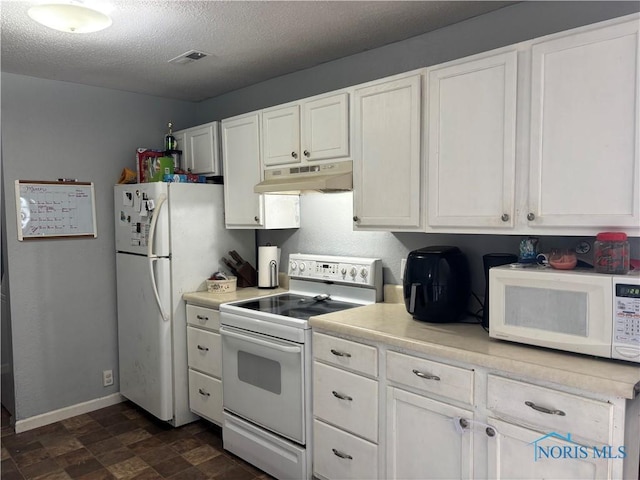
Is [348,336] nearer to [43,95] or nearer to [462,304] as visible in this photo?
[462,304]

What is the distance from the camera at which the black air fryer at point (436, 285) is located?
213cm

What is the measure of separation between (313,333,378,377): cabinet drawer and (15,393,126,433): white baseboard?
2.15 metres

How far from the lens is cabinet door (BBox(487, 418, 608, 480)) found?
1455 mm

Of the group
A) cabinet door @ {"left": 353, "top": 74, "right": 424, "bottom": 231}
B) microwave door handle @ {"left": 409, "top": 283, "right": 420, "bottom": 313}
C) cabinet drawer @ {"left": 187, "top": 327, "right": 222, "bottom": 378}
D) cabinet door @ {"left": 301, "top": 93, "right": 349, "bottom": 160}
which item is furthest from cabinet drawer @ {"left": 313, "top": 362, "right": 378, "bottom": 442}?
cabinet door @ {"left": 301, "top": 93, "right": 349, "bottom": 160}

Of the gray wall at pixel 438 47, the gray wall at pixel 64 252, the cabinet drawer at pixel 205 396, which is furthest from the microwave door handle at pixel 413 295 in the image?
the gray wall at pixel 64 252

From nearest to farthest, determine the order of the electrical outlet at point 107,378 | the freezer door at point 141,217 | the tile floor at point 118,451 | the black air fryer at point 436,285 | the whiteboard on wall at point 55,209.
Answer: the black air fryer at point 436,285 → the tile floor at point 118,451 → the freezer door at point 141,217 → the whiteboard on wall at point 55,209 → the electrical outlet at point 107,378

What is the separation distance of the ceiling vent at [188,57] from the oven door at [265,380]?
1.63 metres

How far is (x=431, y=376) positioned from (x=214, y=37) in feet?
6.69

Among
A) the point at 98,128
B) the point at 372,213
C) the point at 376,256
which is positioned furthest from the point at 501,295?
the point at 98,128

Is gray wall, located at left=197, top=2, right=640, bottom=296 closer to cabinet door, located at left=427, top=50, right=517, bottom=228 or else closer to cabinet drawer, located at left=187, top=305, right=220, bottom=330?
cabinet door, located at left=427, top=50, right=517, bottom=228

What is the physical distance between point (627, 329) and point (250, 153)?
7.37ft

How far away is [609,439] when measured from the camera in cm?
140

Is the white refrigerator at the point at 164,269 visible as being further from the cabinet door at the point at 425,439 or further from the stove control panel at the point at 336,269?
the cabinet door at the point at 425,439

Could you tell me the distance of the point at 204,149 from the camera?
336 cm
